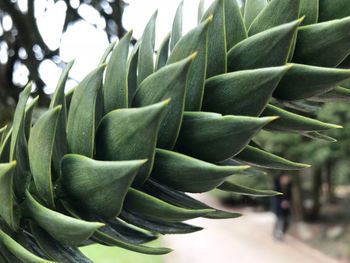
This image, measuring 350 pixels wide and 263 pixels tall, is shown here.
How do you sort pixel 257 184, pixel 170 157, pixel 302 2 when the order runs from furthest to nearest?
pixel 257 184 < pixel 302 2 < pixel 170 157

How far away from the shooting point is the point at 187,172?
23.1 inches

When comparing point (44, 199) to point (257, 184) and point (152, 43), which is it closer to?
point (152, 43)

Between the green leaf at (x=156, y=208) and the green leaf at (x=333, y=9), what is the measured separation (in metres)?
0.34

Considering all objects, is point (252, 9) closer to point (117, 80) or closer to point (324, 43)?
point (324, 43)

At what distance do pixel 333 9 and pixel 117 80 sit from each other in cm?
33

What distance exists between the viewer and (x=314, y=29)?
661mm

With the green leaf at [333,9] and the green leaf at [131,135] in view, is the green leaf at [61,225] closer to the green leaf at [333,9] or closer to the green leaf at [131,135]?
the green leaf at [131,135]

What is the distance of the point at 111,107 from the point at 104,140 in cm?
6

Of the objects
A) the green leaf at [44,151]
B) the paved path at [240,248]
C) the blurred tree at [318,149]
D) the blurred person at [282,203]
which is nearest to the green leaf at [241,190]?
the green leaf at [44,151]

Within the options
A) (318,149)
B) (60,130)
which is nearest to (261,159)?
(60,130)

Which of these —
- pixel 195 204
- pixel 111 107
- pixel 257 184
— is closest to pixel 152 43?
pixel 111 107

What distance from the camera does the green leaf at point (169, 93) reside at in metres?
0.55

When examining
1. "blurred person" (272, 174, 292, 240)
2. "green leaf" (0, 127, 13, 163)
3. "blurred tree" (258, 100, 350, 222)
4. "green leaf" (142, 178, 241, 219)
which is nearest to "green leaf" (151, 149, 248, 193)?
"green leaf" (142, 178, 241, 219)

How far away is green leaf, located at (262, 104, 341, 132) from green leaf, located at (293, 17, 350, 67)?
8 cm
